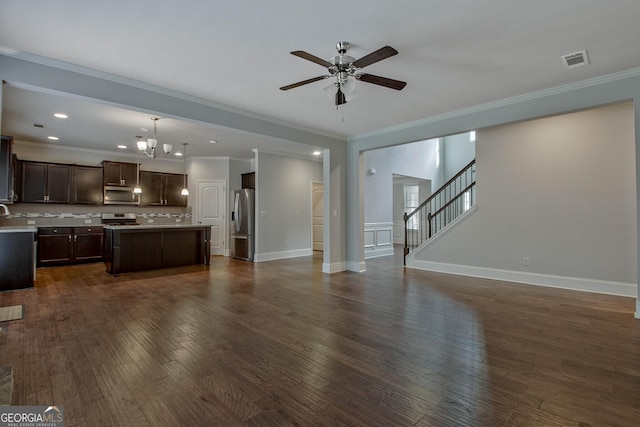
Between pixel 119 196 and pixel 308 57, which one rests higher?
pixel 308 57

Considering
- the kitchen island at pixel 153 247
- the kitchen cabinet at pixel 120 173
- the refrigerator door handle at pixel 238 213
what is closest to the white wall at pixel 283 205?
the refrigerator door handle at pixel 238 213

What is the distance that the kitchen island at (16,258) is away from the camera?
173 inches

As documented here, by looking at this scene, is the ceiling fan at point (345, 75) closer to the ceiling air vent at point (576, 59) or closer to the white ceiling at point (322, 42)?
the white ceiling at point (322, 42)

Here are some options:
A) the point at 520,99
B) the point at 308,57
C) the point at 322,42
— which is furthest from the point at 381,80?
the point at 520,99

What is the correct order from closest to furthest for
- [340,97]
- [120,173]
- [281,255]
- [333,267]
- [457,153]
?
[340,97] < [333,267] < [120,173] < [281,255] < [457,153]

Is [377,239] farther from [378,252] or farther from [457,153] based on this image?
[457,153]

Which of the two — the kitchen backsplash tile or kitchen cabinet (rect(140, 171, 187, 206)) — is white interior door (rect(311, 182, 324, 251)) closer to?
the kitchen backsplash tile

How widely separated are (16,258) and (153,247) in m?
1.95

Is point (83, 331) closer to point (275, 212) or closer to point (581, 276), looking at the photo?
point (275, 212)

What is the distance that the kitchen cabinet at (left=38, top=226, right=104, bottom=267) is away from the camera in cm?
636

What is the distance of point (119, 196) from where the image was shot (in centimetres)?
755

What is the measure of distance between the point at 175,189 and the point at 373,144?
5.67 m

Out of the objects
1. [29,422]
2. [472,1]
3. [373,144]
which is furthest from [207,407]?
[373,144]

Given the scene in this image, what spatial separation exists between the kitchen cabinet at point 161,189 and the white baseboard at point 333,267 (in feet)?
15.8
